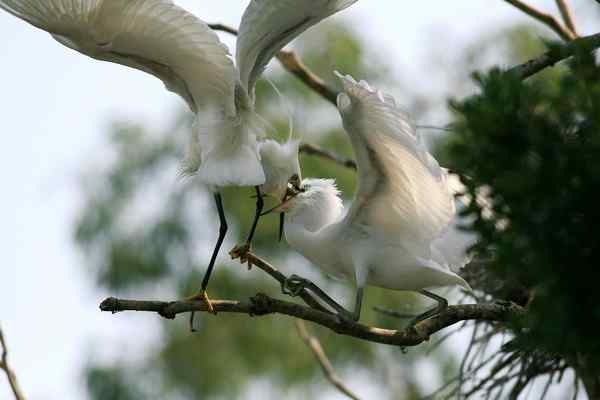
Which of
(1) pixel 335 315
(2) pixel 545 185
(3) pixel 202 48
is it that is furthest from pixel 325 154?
(2) pixel 545 185

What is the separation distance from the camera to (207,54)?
135 inches

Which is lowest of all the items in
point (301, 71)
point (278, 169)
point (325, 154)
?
point (325, 154)

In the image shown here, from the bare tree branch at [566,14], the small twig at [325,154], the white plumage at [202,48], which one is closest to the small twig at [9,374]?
the white plumage at [202,48]

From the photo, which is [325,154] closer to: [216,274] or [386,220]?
[386,220]

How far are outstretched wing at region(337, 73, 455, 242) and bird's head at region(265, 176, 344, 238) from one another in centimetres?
22

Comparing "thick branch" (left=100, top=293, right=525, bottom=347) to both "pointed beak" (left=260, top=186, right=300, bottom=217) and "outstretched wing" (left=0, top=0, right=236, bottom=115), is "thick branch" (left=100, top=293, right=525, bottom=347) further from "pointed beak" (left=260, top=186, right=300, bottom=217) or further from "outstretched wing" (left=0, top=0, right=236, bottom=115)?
"outstretched wing" (left=0, top=0, right=236, bottom=115)

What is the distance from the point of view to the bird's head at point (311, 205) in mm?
3428

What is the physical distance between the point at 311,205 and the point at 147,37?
74 cm

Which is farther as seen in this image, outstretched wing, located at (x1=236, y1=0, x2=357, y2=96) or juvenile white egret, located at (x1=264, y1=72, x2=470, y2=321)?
outstretched wing, located at (x1=236, y1=0, x2=357, y2=96)

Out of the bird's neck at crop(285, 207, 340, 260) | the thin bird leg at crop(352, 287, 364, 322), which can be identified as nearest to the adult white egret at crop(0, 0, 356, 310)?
the bird's neck at crop(285, 207, 340, 260)

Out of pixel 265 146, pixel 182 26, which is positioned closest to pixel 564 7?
pixel 265 146

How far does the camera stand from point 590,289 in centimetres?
170

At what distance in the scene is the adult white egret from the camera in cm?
327

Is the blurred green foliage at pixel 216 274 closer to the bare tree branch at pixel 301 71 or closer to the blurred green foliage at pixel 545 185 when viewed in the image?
the bare tree branch at pixel 301 71
